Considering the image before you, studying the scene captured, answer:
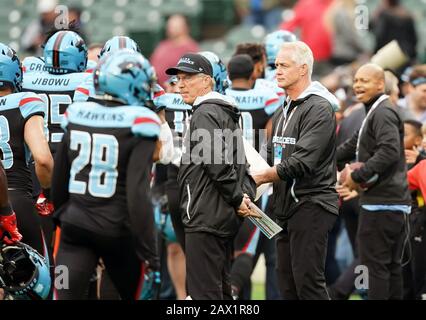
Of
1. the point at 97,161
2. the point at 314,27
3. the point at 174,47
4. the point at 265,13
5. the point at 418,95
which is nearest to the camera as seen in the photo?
the point at 97,161

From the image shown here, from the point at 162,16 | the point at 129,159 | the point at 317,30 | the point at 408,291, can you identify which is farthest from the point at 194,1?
the point at 129,159

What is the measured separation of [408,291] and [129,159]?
405 cm

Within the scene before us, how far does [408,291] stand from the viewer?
941cm

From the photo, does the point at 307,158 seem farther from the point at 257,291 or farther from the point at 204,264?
the point at 257,291

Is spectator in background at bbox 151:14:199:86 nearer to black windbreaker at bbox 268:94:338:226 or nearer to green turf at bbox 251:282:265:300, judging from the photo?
green turf at bbox 251:282:265:300

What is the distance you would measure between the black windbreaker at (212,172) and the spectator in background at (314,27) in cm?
691

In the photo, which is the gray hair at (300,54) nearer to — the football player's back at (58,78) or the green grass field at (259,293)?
the football player's back at (58,78)

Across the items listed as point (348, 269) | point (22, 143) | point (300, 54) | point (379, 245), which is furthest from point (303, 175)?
point (348, 269)

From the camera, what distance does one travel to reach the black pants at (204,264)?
7262 mm

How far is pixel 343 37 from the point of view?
14.2 meters

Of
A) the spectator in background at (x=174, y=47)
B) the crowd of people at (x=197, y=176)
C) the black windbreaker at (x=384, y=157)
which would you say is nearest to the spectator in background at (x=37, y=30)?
the spectator in background at (x=174, y=47)

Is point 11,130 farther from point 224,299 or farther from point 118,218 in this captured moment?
point 224,299

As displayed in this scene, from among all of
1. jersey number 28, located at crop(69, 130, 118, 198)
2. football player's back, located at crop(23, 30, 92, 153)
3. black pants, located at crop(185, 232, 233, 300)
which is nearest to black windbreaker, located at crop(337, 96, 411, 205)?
black pants, located at crop(185, 232, 233, 300)

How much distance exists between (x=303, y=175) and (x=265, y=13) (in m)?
9.75
